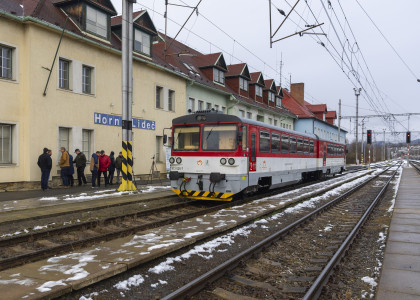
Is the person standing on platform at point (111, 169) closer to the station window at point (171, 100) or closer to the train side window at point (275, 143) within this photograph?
the station window at point (171, 100)

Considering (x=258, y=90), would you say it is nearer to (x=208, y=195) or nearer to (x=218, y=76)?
(x=218, y=76)

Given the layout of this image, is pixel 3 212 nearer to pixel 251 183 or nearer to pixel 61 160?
pixel 61 160

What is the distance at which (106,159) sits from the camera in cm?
1661

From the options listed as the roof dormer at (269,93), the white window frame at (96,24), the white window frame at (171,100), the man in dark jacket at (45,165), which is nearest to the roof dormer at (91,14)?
the white window frame at (96,24)

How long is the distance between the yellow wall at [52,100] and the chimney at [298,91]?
3879 centimetres

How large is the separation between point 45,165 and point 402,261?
12.7 metres

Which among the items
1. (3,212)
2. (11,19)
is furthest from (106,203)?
(11,19)

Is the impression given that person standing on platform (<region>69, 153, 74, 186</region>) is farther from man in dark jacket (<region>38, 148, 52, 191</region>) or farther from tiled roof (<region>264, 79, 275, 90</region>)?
tiled roof (<region>264, 79, 275, 90</region>)

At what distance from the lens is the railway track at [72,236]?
5.98 meters

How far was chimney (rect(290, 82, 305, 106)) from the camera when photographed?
55656 mm

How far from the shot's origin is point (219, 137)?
1177cm

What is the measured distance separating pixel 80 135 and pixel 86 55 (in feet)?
12.7

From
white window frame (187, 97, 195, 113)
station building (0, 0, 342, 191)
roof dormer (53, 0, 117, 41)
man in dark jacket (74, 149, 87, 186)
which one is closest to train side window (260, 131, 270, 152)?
station building (0, 0, 342, 191)

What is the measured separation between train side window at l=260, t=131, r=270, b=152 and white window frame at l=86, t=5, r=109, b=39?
10.6 metres
